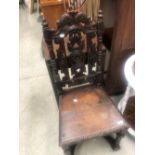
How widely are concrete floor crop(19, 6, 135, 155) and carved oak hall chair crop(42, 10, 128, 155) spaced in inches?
5.4

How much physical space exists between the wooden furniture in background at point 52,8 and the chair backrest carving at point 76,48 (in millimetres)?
712

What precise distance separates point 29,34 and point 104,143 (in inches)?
72.8

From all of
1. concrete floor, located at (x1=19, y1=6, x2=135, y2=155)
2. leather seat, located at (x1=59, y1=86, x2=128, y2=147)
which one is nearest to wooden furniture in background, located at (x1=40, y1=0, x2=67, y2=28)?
concrete floor, located at (x1=19, y1=6, x2=135, y2=155)

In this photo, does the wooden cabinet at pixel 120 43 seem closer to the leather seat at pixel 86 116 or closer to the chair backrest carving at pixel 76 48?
the chair backrest carving at pixel 76 48

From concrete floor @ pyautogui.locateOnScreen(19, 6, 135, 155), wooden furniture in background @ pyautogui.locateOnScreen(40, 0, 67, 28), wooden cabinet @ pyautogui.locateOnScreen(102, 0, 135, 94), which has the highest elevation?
wooden furniture in background @ pyautogui.locateOnScreen(40, 0, 67, 28)

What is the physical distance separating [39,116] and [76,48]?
31.6 inches

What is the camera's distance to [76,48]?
1.26 metres

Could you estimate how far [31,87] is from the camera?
6.66ft

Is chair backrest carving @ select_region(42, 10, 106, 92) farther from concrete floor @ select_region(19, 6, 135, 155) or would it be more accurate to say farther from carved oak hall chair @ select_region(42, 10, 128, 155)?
concrete floor @ select_region(19, 6, 135, 155)

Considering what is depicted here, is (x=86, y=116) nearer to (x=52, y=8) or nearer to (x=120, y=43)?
(x=120, y=43)

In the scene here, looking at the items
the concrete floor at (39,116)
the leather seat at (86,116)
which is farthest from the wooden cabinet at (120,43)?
the concrete floor at (39,116)

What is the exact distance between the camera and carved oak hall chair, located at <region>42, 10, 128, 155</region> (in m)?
1.17
